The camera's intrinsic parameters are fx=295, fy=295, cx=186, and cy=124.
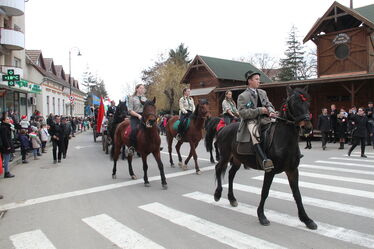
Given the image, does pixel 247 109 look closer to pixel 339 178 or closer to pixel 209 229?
pixel 209 229

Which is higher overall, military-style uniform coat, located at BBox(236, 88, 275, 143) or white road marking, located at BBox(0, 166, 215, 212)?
military-style uniform coat, located at BBox(236, 88, 275, 143)

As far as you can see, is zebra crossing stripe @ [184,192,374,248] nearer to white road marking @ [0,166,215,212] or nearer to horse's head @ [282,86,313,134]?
horse's head @ [282,86,313,134]

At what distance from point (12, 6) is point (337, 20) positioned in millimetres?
26223

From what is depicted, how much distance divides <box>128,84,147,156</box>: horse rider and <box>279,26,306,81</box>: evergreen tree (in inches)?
1929

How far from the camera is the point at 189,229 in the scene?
4750mm

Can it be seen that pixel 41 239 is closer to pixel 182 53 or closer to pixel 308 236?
pixel 308 236

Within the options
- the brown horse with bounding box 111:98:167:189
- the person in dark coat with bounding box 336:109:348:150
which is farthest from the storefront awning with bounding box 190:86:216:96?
the brown horse with bounding box 111:98:167:189

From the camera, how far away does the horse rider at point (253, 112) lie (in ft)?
16.5

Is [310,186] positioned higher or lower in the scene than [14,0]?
lower

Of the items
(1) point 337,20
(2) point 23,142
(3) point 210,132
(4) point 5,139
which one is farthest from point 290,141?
(1) point 337,20

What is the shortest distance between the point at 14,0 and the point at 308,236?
94.4 feet

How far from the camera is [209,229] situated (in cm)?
472

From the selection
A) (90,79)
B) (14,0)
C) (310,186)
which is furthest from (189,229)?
(90,79)

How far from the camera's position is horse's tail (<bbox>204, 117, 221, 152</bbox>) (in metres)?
9.47
